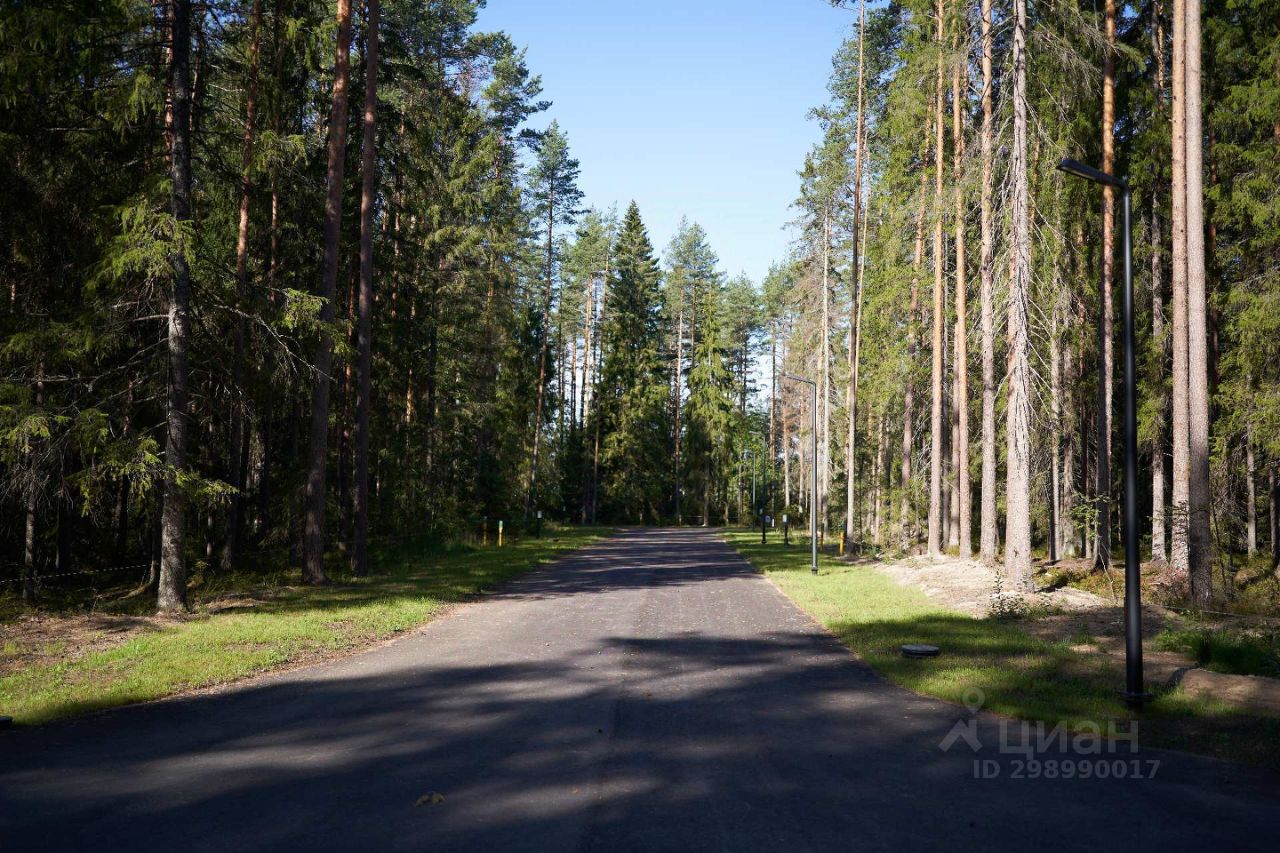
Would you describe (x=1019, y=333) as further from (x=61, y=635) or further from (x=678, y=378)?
(x=678, y=378)

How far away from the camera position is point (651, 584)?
20562 mm

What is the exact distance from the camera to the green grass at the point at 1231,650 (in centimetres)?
950

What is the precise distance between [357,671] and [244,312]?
829 cm

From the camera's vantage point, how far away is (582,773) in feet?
20.4

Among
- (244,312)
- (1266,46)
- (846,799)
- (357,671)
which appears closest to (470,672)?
(357,671)

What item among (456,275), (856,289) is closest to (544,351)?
(456,275)

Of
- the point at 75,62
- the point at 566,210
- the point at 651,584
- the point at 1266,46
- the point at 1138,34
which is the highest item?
the point at 566,210

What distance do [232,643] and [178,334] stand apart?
214 inches

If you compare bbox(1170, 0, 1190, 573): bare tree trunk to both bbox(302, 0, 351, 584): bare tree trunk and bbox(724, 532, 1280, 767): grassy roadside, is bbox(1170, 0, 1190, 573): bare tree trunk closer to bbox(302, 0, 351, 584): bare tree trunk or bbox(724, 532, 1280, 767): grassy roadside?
bbox(724, 532, 1280, 767): grassy roadside

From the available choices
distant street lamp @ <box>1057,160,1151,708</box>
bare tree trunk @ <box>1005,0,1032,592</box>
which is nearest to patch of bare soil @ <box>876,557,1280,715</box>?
distant street lamp @ <box>1057,160,1151,708</box>

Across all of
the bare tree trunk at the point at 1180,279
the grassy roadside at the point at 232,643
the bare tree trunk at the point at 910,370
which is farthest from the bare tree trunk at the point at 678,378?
the bare tree trunk at the point at 1180,279

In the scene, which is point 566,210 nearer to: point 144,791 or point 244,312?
point 244,312

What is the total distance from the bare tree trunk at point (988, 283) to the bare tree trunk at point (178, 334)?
597 inches

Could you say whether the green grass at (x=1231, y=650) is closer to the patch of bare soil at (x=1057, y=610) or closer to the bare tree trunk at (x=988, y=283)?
the patch of bare soil at (x=1057, y=610)
